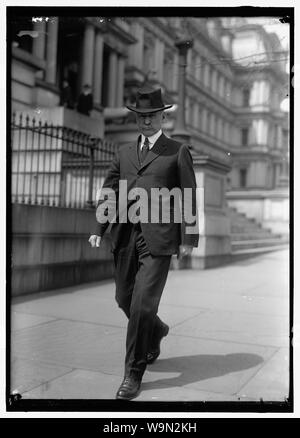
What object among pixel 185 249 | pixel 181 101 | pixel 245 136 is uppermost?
pixel 245 136

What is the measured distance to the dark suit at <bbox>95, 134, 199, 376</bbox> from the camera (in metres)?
3.45

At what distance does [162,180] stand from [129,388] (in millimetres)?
1459

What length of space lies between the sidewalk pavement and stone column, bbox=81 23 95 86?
23329 mm

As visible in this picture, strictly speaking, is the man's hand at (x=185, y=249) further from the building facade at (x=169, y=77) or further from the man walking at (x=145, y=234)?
the building facade at (x=169, y=77)

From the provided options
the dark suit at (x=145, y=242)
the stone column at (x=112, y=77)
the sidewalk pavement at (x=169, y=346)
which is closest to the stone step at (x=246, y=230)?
the sidewalk pavement at (x=169, y=346)

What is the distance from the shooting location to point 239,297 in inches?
285

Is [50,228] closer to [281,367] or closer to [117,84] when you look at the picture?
[281,367]

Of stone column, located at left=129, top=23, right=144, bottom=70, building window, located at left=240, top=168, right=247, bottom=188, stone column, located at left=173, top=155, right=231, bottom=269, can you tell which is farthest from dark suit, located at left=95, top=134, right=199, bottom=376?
building window, located at left=240, top=168, right=247, bottom=188

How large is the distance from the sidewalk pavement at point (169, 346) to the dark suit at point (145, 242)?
0.43 m

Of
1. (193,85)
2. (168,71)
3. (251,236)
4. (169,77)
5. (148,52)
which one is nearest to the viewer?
(251,236)

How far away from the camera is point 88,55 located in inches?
1136

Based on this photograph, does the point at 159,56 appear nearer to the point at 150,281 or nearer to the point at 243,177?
the point at 243,177

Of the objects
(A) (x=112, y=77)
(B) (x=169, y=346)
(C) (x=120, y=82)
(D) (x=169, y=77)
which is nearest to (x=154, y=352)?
(B) (x=169, y=346)

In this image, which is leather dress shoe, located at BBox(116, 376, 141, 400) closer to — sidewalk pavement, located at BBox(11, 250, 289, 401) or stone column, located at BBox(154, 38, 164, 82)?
sidewalk pavement, located at BBox(11, 250, 289, 401)
